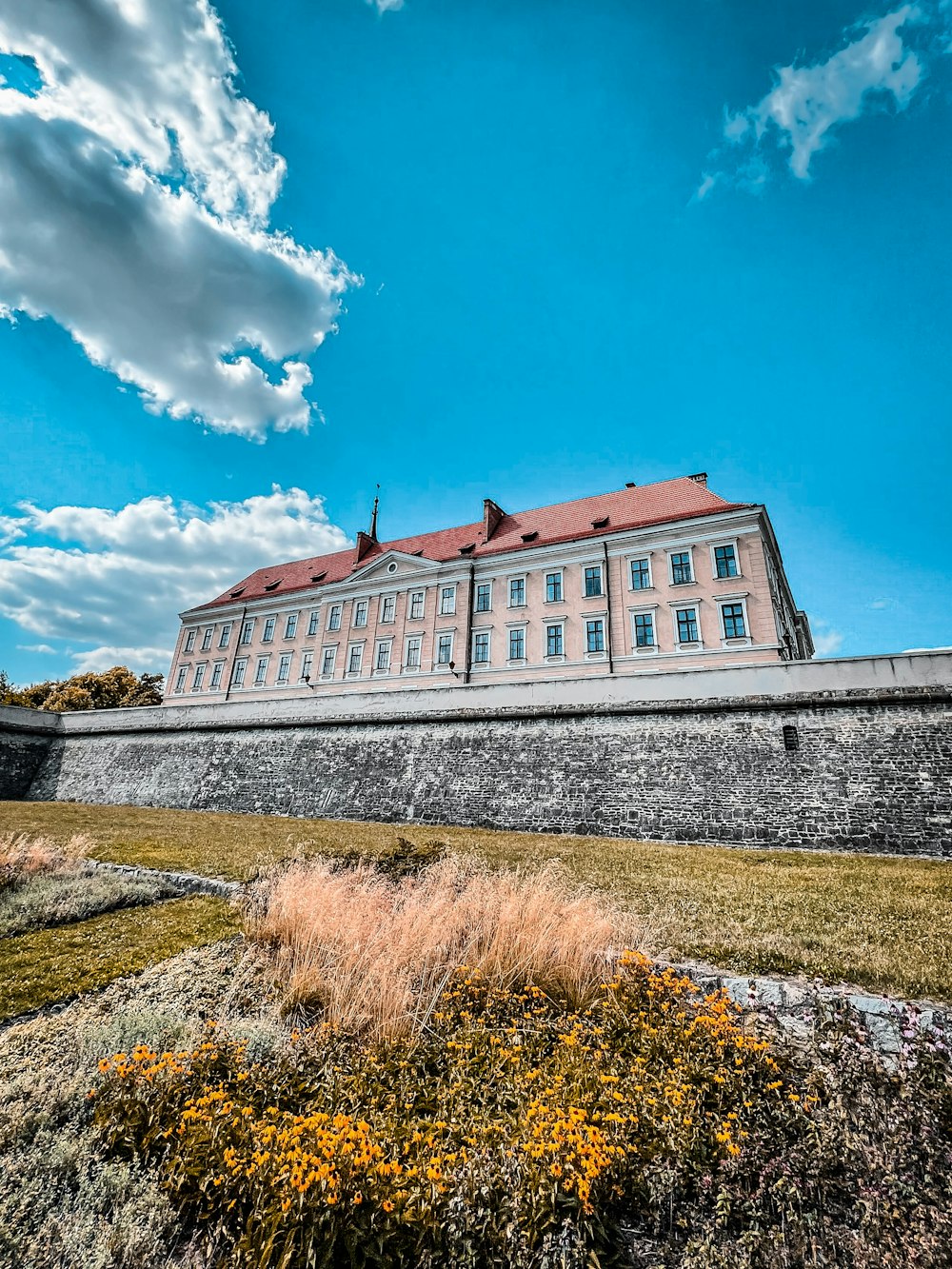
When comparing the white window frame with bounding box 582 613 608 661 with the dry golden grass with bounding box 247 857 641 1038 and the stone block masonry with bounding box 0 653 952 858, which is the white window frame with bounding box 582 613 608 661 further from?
the dry golden grass with bounding box 247 857 641 1038

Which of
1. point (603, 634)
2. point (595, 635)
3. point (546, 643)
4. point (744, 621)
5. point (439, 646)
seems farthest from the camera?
point (439, 646)

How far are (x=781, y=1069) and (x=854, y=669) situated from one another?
12.5 meters

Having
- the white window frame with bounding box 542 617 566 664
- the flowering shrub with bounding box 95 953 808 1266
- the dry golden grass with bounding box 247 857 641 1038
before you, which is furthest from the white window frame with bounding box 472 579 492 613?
the flowering shrub with bounding box 95 953 808 1266

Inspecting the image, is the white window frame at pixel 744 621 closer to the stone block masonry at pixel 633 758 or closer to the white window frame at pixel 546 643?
the white window frame at pixel 546 643

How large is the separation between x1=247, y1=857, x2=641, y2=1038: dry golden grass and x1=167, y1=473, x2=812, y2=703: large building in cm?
1691

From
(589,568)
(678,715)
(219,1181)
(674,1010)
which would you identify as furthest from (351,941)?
(589,568)

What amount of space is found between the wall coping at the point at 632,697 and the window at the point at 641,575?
1225cm

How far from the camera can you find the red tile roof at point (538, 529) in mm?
28438

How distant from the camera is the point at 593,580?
28750 millimetres

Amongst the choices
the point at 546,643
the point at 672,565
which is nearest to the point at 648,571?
the point at 672,565

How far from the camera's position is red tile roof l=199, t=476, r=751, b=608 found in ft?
93.3

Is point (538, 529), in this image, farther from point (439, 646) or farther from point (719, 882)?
point (719, 882)

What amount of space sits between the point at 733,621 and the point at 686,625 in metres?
1.99

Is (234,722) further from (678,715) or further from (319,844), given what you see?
(678,715)
